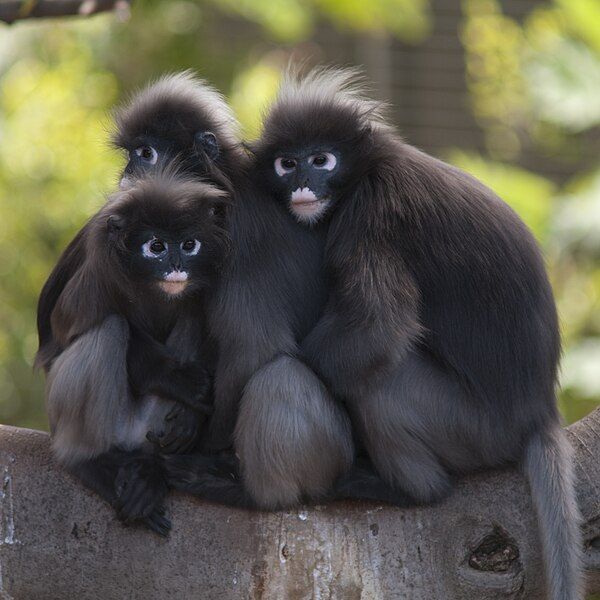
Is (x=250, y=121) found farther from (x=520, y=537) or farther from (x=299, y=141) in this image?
(x=520, y=537)

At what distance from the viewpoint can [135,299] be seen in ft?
9.80

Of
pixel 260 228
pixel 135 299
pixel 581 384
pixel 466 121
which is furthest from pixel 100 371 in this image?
pixel 466 121

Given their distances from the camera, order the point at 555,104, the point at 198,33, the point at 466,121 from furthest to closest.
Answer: the point at 466,121
the point at 198,33
the point at 555,104

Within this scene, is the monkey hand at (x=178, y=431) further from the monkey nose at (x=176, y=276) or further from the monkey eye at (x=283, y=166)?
the monkey eye at (x=283, y=166)

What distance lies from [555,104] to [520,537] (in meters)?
3.13

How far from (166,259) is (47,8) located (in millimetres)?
1207

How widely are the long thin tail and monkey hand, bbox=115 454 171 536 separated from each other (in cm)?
93

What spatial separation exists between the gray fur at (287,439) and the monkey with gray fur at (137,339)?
25 centimetres

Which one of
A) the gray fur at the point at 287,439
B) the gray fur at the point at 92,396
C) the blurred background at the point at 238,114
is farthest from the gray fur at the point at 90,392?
the blurred background at the point at 238,114

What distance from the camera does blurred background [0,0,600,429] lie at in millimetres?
5191

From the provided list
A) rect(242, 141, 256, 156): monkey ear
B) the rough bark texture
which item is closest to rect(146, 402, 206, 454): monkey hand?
the rough bark texture

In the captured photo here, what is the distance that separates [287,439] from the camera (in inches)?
109

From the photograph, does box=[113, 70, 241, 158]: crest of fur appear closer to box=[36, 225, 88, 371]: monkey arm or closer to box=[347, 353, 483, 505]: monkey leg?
box=[36, 225, 88, 371]: monkey arm

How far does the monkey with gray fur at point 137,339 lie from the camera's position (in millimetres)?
2875
